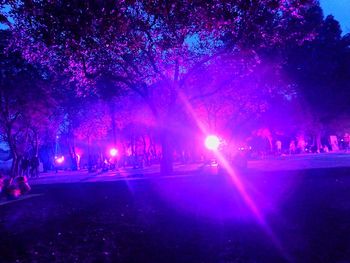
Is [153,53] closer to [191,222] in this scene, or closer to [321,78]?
[191,222]

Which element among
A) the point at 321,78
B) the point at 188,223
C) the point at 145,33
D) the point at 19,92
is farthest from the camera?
the point at 321,78

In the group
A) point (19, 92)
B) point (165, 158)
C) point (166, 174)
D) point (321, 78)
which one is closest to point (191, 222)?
point (166, 174)

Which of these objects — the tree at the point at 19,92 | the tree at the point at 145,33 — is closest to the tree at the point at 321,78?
the tree at the point at 145,33

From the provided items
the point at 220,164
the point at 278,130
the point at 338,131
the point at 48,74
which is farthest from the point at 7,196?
the point at 338,131

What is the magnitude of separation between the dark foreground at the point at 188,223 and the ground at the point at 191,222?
0.9 inches

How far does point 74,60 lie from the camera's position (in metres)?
21.3

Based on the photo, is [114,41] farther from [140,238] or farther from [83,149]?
[83,149]

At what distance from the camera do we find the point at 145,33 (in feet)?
73.4

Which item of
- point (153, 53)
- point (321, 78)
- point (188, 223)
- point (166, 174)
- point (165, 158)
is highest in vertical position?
point (321, 78)

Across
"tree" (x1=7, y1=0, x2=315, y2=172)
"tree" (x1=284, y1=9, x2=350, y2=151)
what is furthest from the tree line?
"tree" (x1=284, y1=9, x2=350, y2=151)

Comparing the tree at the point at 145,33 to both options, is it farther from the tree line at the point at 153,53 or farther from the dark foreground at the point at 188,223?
the dark foreground at the point at 188,223

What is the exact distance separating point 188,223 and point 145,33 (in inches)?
567

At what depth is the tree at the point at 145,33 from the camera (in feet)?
56.0

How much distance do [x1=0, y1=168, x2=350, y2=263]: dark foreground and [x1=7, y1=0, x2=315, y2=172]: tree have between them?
23.7ft
